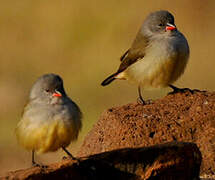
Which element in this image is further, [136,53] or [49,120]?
[136,53]

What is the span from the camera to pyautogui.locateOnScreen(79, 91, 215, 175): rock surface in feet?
30.3

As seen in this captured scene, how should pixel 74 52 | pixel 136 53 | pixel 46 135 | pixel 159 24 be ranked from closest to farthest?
pixel 46 135, pixel 159 24, pixel 136 53, pixel 74 52

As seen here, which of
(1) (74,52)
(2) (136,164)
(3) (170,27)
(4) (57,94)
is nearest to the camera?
(2) (136,164)

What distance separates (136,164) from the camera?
316 inches

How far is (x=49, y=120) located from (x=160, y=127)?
1.50 meters

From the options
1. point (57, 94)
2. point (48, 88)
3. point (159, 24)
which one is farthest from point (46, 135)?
point (159, 24)

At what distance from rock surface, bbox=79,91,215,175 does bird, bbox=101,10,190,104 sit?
2.77 ft

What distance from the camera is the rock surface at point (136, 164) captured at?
→ 793 cm

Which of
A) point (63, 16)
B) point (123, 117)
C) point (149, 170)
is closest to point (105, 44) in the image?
point (63, 16)

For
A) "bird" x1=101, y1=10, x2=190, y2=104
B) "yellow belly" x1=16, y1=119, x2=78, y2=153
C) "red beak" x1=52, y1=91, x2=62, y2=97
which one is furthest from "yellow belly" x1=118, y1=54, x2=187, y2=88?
"yellow belly" x1=16, y1=119, x2=78, y2=153

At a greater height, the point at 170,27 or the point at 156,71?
the point at 170,27

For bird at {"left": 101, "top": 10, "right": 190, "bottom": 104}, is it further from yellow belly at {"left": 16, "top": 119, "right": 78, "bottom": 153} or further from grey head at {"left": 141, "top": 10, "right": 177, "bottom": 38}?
yellow belly at {"left": 16, "top": 119, "right": 78, "bottom": 153}

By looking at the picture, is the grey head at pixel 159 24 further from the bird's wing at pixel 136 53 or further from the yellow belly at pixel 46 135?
the yellow belly at pixel 46 135

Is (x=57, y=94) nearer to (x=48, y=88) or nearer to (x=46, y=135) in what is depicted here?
(x=48, y=88)
